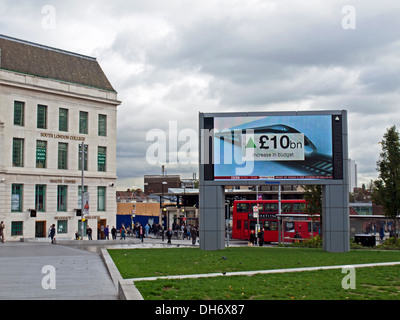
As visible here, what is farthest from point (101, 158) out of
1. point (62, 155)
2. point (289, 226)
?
point (289, 226)

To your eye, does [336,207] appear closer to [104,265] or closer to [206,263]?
[206,263]

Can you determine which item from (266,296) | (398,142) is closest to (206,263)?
(266,296)

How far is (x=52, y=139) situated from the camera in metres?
53.3

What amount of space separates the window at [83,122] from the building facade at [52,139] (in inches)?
4.5

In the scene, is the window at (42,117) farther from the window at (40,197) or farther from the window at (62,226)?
the window at (62,226)

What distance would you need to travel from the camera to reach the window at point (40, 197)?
169 ft

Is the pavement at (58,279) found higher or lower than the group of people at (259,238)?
higher

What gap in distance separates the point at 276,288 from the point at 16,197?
41.8 metres

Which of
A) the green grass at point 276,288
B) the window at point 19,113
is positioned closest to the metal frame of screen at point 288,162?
the green grass at point 276,288

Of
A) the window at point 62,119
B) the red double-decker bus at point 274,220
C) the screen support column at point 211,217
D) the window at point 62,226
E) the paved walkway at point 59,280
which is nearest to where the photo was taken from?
the paved walkway at point 59,280

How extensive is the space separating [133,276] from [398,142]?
1014 inches

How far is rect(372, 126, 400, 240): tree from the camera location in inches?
1350

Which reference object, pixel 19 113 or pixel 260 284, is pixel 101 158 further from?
pixel 260 284

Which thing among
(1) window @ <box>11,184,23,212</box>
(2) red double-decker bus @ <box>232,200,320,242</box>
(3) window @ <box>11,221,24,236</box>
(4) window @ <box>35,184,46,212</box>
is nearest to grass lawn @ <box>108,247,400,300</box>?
(2) red double-decker bus @ <box>232,200,320,242</box>
